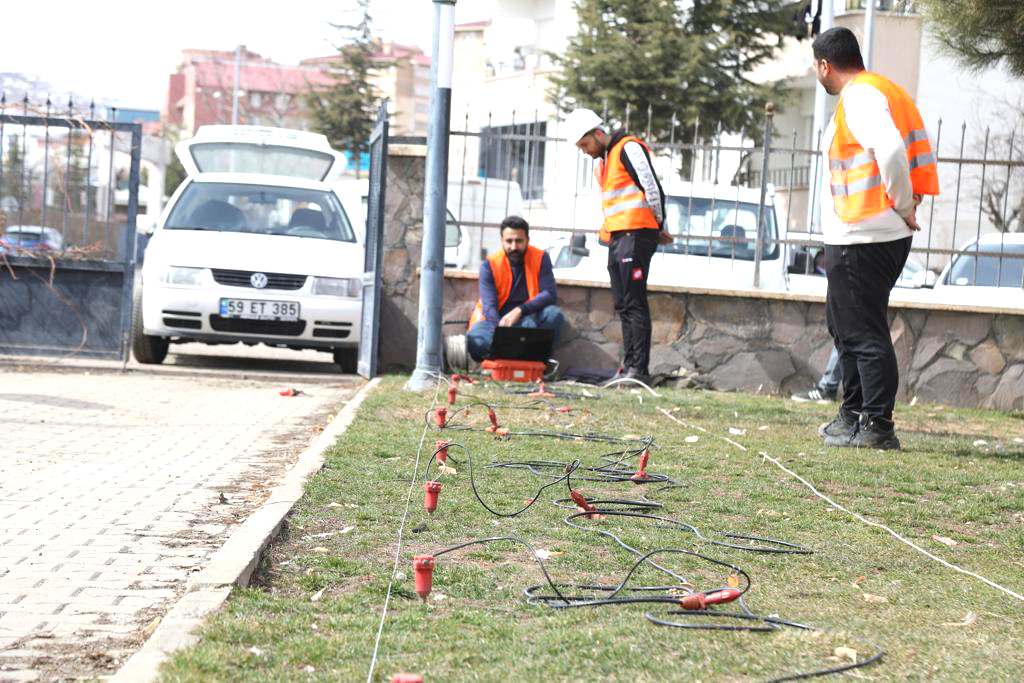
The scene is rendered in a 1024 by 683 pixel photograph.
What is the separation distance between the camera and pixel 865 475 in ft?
21.1

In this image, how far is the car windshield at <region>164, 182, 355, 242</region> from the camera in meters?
12.5

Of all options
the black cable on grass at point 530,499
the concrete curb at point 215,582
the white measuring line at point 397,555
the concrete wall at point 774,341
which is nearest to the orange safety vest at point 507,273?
the concrete wall at point 774,341

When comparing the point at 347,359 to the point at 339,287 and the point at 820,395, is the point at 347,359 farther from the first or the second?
the point at 820,395

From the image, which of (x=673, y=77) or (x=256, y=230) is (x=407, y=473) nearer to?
(x=256, y=230)

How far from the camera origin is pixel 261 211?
12.8 m

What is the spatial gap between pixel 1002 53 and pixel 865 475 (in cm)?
304

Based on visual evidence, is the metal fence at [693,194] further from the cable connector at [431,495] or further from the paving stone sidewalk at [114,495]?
the cable connector at [431,495]

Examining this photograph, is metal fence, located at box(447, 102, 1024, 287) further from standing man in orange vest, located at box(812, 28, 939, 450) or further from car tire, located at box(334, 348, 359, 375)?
standing man in orange vest, located at box(812, 28, 939, 450)

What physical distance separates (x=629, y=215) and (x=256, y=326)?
3.45 meters

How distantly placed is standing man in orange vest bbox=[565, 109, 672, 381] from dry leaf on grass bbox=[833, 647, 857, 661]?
7.11m

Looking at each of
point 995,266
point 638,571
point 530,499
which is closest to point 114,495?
point 530,499

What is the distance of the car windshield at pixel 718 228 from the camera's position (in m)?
11.6

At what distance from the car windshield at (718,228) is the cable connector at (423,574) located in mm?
7996

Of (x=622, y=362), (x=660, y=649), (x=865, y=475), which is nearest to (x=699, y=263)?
(x=622, y=362)
